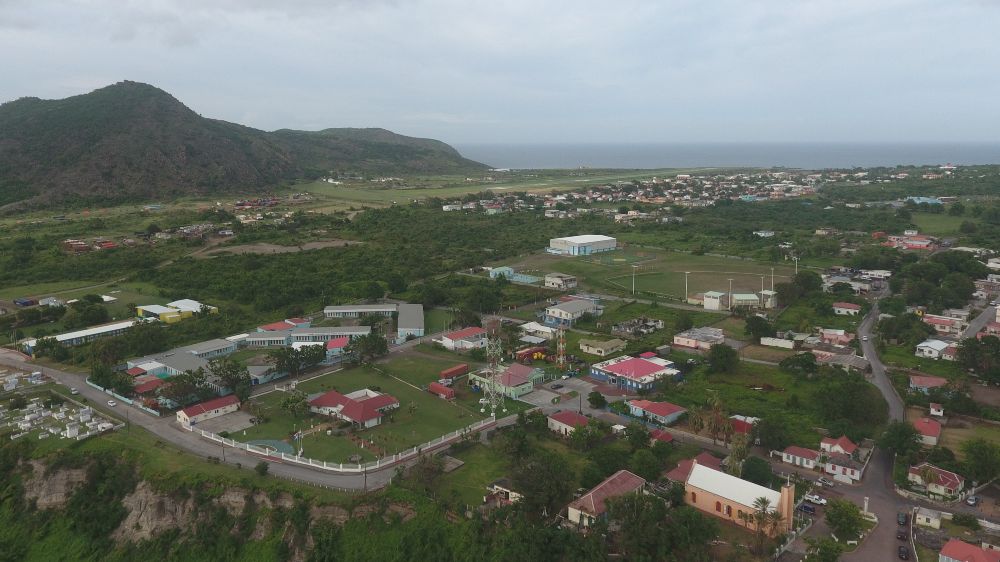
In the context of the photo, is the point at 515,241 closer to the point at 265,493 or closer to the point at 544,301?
the point at 544,301

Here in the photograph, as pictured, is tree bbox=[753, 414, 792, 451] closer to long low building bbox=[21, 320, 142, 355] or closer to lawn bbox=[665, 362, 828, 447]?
lawn bbox=[665, 362, 828, 447]

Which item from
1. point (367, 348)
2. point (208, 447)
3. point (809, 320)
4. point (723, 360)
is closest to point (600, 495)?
point (723, 360)

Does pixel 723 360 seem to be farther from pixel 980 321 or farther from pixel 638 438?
pixel 980 321

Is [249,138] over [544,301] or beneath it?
over

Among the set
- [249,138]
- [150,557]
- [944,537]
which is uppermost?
[249,138]

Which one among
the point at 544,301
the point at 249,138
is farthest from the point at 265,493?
the point at 249,138

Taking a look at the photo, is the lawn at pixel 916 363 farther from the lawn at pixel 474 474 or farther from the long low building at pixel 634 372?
the lawn at pixel 474 474

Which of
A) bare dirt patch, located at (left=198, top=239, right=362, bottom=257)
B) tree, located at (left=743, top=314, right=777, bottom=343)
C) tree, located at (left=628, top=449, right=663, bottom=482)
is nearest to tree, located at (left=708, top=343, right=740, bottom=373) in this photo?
tree, located at (left=743, top=314, right=777, bottom=343)
